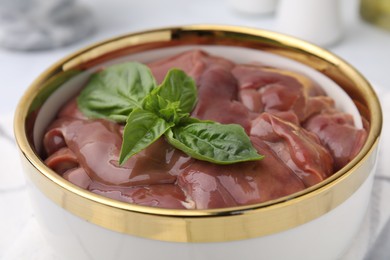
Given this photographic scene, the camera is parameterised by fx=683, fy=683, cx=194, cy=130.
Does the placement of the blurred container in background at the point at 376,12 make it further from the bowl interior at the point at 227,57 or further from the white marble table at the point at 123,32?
the bowl interior at the point at 227,57

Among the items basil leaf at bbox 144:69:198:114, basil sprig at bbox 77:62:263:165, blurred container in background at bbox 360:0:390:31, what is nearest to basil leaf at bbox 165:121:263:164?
basil sprig at bbox 77:62:263:165

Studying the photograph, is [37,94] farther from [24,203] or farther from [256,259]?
[256,259]

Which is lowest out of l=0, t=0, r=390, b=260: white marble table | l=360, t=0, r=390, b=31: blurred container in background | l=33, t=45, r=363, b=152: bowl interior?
l=0, t=0, r=390, b=260: white marble table

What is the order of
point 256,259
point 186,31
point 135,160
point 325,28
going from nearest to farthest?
point 256,259 → point 135,160 → point 186,31 → point 325,28

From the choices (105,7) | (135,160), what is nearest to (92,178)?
(135,160)

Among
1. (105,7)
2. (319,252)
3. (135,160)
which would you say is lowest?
(105,7)

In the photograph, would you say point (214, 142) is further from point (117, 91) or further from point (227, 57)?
point (227, 57)

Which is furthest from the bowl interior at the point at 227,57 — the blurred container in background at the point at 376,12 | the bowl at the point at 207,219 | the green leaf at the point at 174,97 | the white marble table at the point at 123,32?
the blurred container in background at the point at 376,12

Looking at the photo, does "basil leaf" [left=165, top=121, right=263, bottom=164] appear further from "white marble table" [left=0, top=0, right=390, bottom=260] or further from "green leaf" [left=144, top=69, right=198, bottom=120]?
"white marble table" [left=0, top=0, right=390, bottom=260]
